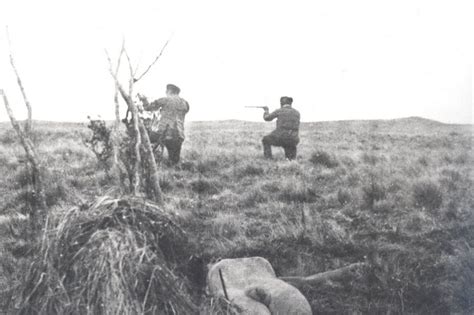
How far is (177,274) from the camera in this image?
360 cm

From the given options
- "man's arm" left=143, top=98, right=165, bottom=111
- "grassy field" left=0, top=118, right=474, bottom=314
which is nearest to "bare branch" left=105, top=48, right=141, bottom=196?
"grassy field" left=0, top=118, right=474, bottom=314

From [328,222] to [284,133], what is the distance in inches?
206

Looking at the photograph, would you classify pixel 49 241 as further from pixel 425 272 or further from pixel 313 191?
pixel 313 191

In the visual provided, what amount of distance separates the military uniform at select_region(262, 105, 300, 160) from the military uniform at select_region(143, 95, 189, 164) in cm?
190

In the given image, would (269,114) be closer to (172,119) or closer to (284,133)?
(284,133)

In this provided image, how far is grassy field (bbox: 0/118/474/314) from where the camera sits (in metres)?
4.25

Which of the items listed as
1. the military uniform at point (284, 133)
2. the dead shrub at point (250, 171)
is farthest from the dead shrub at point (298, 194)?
the military uniform at point (284, 133)

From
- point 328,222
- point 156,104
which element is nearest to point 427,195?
point 328,222

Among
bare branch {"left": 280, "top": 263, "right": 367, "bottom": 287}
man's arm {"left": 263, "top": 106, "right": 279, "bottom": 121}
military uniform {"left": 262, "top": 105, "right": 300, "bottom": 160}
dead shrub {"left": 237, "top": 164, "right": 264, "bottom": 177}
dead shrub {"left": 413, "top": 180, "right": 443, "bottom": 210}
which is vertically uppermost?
man's arm {"left": 263, "top": 106, "right": 279, "bottom": 121}

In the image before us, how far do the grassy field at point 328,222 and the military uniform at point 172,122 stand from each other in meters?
0.50

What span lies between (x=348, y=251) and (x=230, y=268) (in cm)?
139

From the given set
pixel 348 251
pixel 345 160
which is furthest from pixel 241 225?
pixel 345 160

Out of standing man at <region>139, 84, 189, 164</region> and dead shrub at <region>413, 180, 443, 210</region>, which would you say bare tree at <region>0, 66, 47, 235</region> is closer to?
dead shrub at <region>413, 180, 443, 210</region>

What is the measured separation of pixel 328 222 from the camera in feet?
18.8
